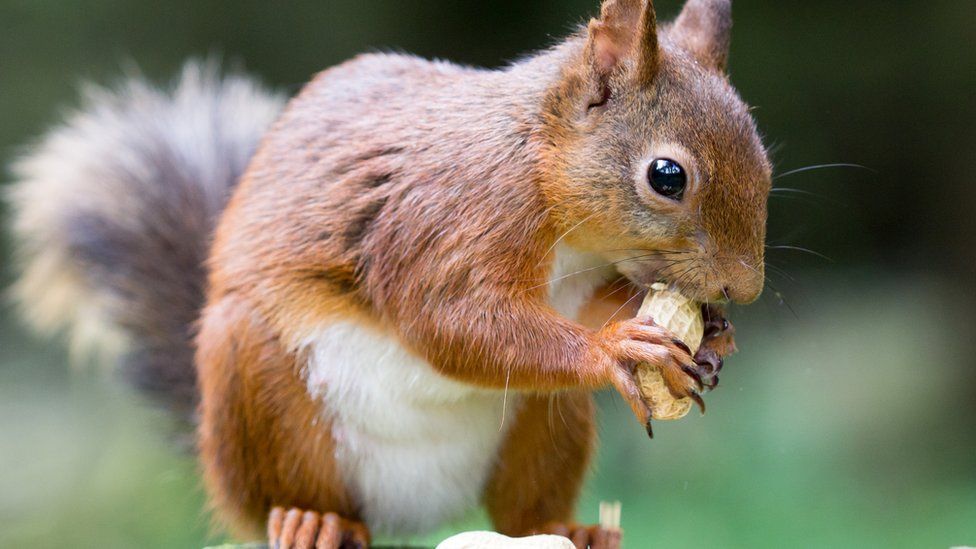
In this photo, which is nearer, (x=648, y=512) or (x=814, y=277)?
(x=648, y=512)

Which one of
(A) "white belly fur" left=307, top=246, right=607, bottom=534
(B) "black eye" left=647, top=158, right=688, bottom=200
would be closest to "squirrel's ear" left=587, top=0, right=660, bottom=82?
(B) "black eye" left=647, top=158, right=688, bottom=200

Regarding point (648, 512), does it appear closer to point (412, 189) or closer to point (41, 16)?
point (412, 189)

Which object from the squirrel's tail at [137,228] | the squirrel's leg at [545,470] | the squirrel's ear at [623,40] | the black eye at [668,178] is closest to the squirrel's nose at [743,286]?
the black eye at [668,178]

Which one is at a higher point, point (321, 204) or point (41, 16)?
point (41, 16)

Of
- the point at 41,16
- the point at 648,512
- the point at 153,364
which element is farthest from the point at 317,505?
the point at 41,16

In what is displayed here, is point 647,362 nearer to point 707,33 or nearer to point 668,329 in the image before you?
point 668,329

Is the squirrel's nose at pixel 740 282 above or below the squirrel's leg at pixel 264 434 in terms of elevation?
above

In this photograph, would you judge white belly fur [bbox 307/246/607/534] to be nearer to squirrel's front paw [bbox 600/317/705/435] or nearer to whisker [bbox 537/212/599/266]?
whisker [bbox 537/212/599/266]

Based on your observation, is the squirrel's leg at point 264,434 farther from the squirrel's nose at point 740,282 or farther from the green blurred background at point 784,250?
the green blurred background at point 784,250
